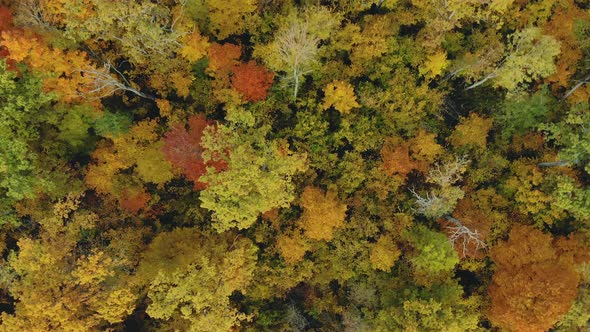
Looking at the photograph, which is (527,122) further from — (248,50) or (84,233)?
(84,233)

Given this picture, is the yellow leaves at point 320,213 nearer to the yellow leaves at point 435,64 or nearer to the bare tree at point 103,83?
the yellow leaves at point 435,64

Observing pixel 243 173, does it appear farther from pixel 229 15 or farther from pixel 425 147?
pixel 425 147

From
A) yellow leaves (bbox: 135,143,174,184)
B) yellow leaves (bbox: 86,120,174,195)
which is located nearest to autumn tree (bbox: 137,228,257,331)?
yellow leaves (bbox: 135,143,174,184)

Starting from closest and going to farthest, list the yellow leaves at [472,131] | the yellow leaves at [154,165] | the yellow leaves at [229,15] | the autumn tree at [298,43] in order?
the autumn tree at [298,43] → the yellow leaves at [229,15] → the yellow leaves at [154,165] → the yellow leaves at [472,131]

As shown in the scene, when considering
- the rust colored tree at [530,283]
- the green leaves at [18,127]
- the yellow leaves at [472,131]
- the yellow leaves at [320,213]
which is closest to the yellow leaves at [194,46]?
the green leaves at [18,127]

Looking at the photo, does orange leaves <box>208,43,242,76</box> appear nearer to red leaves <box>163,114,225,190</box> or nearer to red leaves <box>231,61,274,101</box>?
red leaves <box>231,61,274,101</box>

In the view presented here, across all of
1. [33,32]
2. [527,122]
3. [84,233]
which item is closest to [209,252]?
[84,233]
